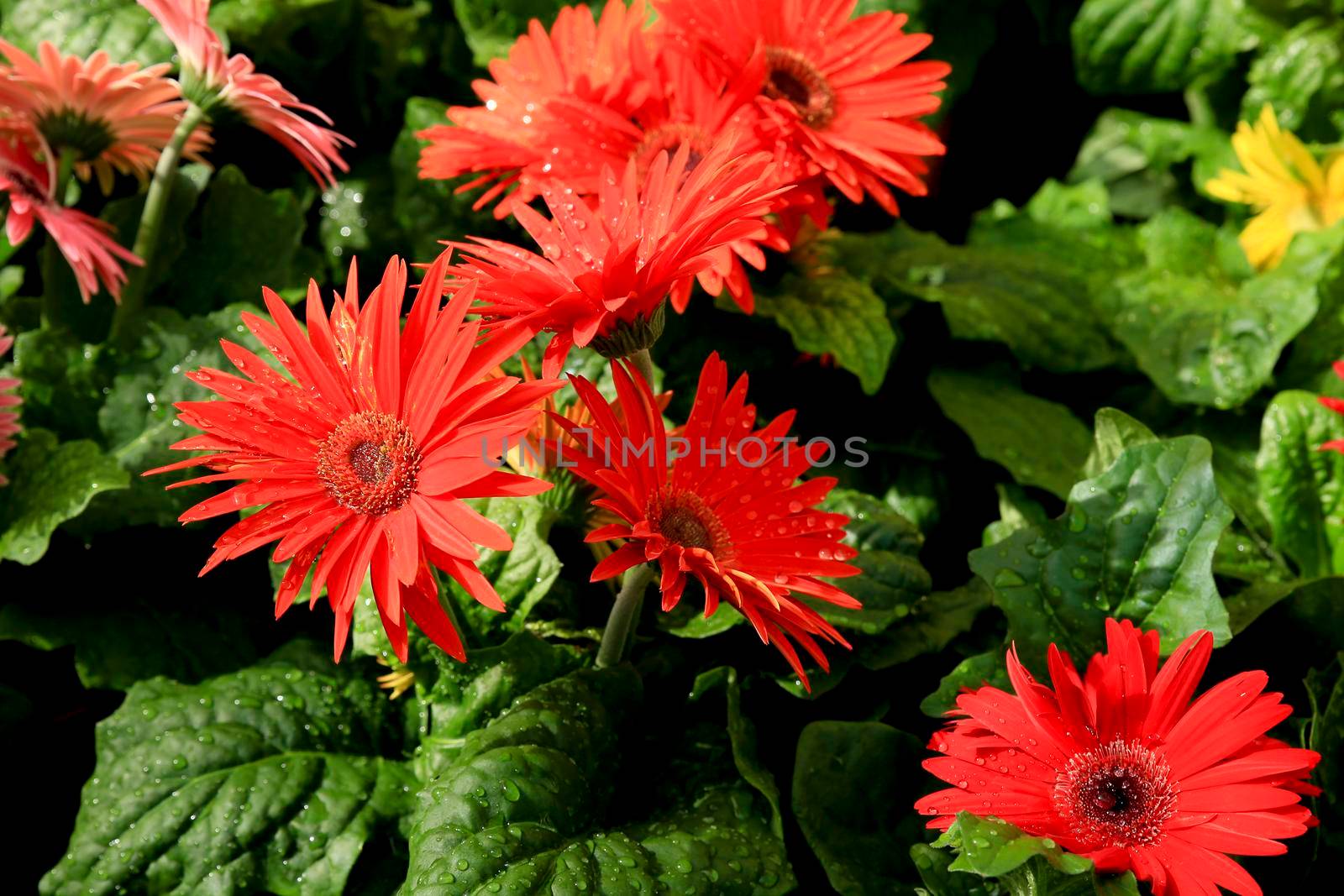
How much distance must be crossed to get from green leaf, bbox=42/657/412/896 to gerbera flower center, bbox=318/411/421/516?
389 millimetres

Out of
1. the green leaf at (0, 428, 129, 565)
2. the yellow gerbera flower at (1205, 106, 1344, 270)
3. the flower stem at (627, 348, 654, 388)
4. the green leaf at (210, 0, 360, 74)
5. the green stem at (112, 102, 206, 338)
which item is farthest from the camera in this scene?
the yellow gerbera flower at (1205, 106, 1344, 270)

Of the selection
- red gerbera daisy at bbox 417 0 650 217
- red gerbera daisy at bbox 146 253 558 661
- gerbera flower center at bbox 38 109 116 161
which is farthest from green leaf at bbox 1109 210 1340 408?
gerbera flower center at bbox 38 109 116 161

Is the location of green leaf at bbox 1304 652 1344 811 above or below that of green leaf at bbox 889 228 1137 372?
below

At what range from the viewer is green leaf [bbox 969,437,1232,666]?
1109 mm

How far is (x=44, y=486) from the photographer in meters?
1.20

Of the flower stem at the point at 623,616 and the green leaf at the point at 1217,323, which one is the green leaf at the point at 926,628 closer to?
the flower stem at the point at 623,616

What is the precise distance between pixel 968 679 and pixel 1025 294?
72 centimetres

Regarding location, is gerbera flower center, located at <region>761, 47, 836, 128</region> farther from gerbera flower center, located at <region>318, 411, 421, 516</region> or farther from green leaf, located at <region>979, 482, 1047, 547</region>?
gerbera flower center, located at <region>318, 411, 421, 516</region>

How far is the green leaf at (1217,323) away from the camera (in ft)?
4.97

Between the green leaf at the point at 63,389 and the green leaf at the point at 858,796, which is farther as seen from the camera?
the green leaf at the point at 63,389

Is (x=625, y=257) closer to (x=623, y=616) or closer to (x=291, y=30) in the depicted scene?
(x=623, y=616)

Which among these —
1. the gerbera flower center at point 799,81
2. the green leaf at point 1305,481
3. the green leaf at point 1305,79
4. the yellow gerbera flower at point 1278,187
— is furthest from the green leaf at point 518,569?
the green leaf at point 1305,79

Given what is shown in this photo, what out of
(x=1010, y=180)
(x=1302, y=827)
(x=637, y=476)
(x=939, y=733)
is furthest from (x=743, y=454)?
(x=1010, y=180)

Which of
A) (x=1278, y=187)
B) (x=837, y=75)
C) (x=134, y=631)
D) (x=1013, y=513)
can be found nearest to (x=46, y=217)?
(x=134, y=631)
